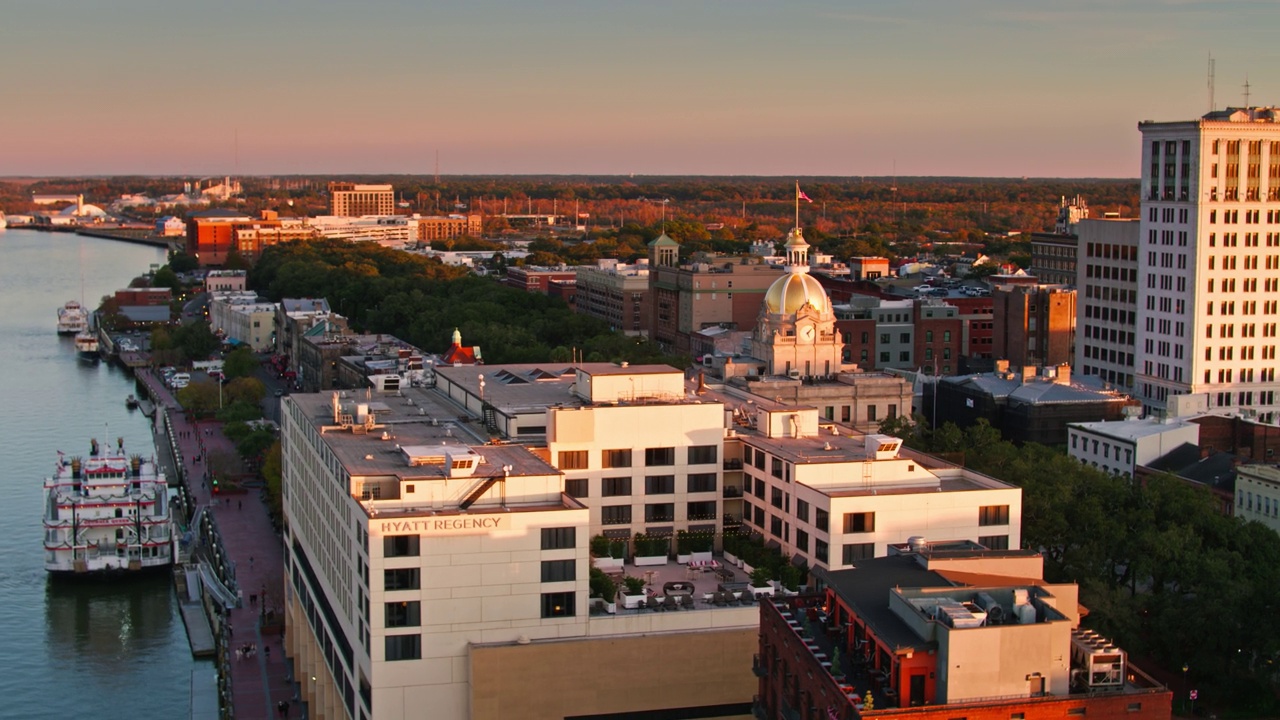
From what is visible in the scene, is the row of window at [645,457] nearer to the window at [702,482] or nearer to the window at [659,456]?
the window at [659,456]

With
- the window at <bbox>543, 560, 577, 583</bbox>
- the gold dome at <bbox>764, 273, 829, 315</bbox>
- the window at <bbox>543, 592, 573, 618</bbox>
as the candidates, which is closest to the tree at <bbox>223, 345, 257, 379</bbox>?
the gold dome at <bbox>764, 273, 829, 315</bbox>

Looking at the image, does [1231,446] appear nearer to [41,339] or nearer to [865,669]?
[865,669]

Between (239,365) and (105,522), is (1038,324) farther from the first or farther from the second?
(239,365)

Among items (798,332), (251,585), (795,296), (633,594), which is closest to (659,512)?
(633,594)

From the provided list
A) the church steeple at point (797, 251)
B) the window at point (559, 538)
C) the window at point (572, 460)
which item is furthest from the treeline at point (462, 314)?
the window at point (559, 538)

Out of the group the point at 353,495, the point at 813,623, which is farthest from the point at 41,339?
the point at 813,623

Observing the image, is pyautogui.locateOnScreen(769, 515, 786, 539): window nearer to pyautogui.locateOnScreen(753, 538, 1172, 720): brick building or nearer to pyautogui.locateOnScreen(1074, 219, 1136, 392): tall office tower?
pyautogui.locateOnScreen(753, 538, 1172, 720): brick building
